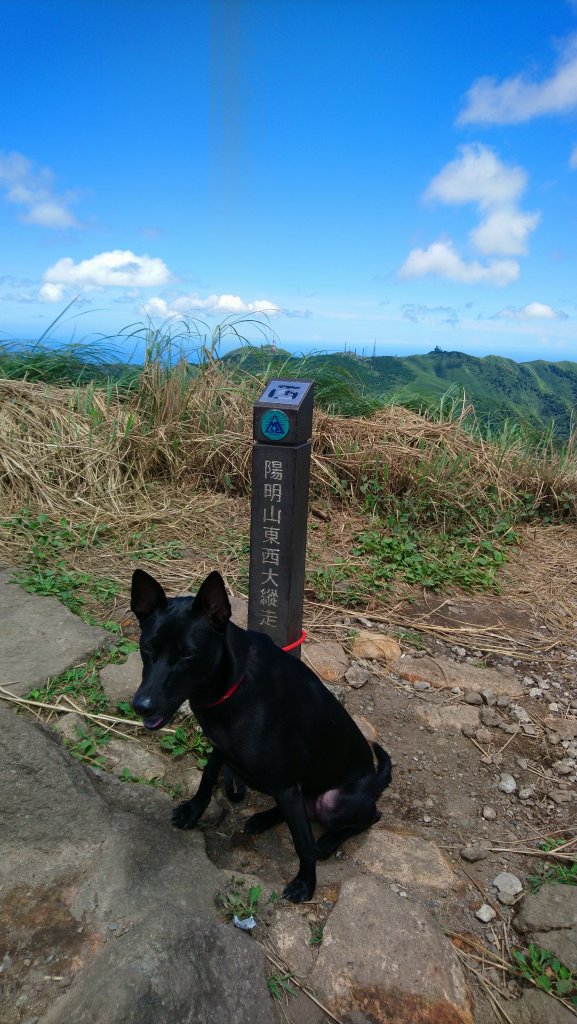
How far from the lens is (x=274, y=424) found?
2.99 meters

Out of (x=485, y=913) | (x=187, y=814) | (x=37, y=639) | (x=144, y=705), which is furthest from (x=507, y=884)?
(x=37, y=639)

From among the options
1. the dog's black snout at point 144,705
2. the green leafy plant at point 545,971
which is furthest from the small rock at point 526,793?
the dog's black snout at point 144,705

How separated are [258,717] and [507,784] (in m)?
1.55

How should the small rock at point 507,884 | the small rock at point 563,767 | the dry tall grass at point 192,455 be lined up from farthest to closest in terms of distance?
the dry tall grass at point 192,455 → the small rock at point 563,767 → the small rock at point 507,884

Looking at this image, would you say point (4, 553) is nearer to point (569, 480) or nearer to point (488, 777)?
point (488, 777)

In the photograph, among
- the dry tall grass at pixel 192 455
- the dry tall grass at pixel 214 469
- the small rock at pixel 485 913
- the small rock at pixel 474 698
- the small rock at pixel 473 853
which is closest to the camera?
the small rock at pixel 485 913

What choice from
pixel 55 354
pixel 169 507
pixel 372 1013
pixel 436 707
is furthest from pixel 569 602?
pixel 55 354

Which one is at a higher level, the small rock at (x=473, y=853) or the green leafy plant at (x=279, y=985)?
the green leafy plant at (x=279, y=985)

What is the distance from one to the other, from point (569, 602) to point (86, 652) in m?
3.59

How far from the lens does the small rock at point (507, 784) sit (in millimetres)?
2957

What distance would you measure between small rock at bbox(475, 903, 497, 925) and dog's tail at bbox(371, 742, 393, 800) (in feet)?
A: 1.70

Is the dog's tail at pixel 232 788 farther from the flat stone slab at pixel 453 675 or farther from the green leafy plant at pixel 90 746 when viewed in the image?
the flat stone slab at pixel 453 675

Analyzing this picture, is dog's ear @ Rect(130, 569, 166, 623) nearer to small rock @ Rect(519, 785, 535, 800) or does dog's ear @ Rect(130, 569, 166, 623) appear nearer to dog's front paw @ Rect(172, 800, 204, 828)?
dog's front paw @ Rect(172, 800, 204, 828)

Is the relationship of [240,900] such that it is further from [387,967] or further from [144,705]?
[144,705]
